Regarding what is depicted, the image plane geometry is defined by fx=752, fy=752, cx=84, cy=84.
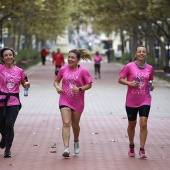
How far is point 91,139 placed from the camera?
559 inches

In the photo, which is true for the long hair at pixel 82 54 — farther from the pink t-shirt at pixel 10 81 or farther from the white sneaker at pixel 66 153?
the white sneaker at pixel 66 153

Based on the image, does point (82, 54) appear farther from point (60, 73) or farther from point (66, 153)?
point (66, 153)

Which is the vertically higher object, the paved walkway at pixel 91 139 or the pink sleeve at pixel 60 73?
the pink sleeve at pixel 60 73

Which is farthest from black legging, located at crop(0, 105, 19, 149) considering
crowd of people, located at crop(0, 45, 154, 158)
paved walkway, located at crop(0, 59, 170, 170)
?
paved walkway, located at crop(0, 59, 170, 170)

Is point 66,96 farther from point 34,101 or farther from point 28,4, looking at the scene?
point 28,4

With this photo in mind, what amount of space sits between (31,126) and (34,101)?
7.46 metres

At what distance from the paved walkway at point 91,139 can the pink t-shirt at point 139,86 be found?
90 centimetres

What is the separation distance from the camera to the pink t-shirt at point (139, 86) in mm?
11547

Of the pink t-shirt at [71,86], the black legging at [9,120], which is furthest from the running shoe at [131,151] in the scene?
the black legging at [9,120]

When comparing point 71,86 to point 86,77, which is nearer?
point 71,86

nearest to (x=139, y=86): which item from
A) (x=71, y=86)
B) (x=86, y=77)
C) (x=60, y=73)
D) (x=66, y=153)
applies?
(x=86, y=77)

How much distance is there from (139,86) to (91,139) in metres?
2.94

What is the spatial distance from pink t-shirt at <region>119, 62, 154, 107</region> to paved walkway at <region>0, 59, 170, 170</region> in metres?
0.90

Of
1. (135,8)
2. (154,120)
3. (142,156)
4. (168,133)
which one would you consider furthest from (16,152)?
(135,8)
